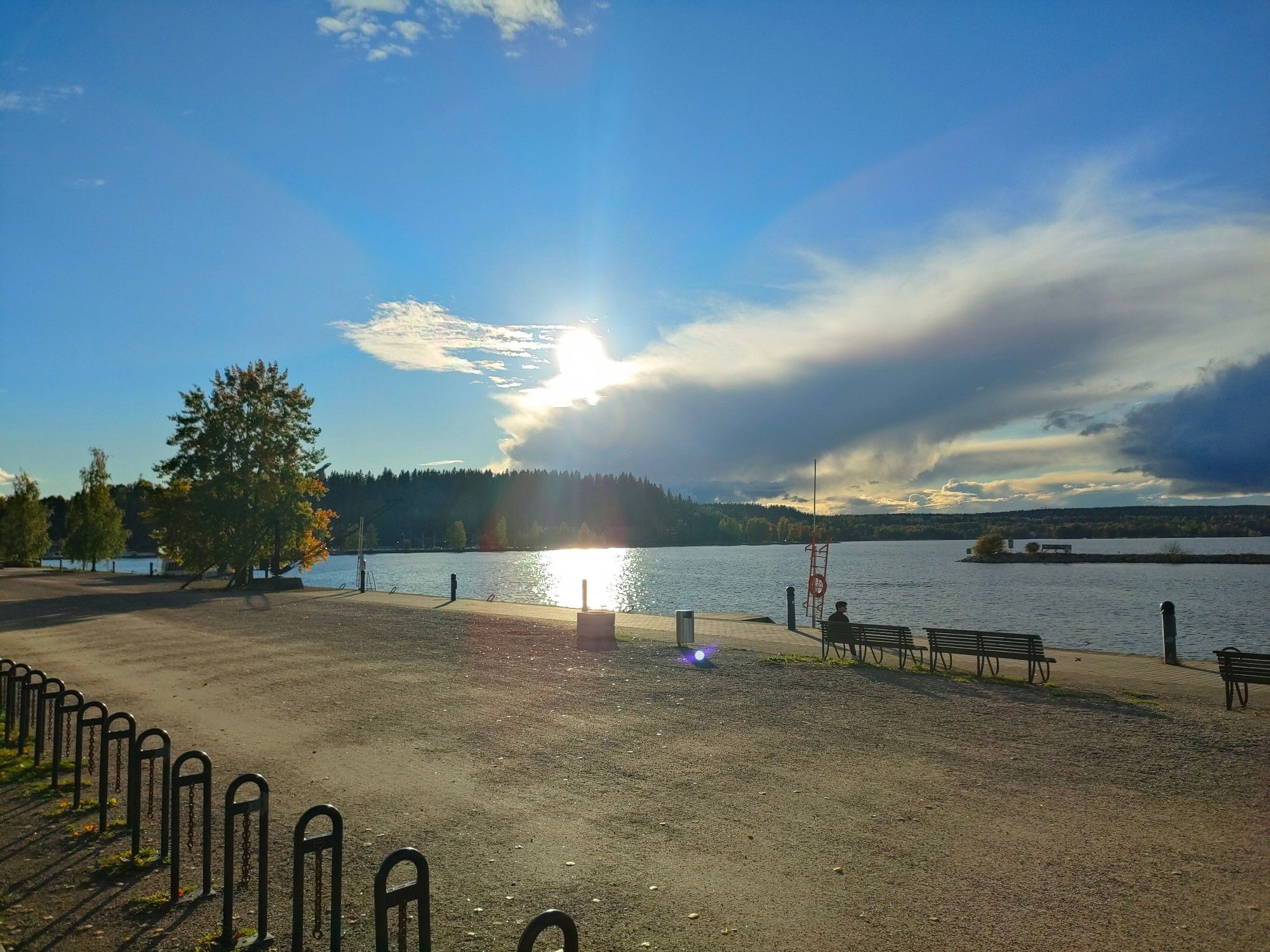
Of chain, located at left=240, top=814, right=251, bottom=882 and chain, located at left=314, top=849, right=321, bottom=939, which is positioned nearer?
chain, located at left=314, top=849, right=321, bottom=939

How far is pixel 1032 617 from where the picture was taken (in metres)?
44.7

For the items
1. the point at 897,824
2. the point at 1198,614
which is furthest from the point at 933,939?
the point at 1198,614

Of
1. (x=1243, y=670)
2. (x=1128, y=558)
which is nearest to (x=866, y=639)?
(x=1243, y=670)

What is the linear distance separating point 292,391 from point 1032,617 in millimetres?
42067

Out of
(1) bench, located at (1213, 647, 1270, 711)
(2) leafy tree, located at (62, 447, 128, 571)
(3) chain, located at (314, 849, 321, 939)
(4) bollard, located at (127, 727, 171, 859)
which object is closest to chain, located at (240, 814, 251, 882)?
(3) chain, located at (314, 849, 321, 939)

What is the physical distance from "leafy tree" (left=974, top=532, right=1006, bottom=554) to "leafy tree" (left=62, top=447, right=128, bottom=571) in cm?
13466

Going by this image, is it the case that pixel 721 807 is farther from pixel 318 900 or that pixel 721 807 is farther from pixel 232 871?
pixel 232 871

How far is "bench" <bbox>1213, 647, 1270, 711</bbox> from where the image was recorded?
12.8 metres

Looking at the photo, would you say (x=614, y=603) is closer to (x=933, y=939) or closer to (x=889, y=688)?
(x=889, y=688)

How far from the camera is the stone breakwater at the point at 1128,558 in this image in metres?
145

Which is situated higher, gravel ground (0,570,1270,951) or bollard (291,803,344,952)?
bollard (291,803,344,952)

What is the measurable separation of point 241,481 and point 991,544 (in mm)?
136871

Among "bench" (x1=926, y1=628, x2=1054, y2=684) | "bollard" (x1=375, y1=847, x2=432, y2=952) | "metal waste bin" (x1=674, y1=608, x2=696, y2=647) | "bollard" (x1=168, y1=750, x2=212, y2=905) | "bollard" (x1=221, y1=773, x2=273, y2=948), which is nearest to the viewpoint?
"bollard" (x1=375, y1=847, x2=432, y2=952)

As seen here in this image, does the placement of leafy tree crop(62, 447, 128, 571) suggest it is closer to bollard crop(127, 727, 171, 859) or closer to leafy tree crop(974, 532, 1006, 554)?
bollard crop(127, 727, 171, 859)
